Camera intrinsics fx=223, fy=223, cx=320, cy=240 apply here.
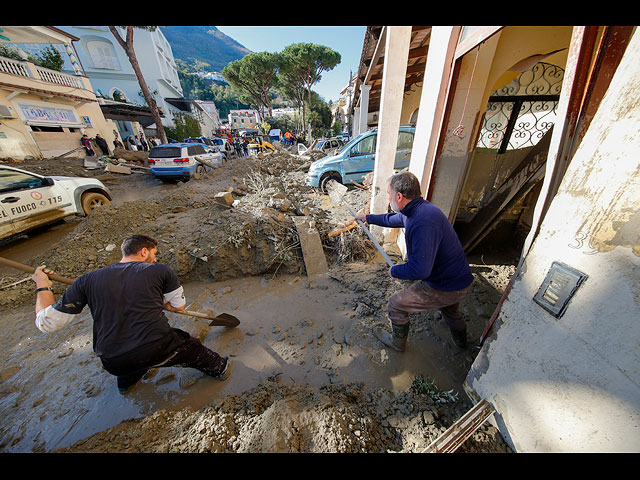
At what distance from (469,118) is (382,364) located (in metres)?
3.46

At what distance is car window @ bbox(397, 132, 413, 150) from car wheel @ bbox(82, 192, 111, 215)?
8.26 metres

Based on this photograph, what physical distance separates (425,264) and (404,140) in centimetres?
600

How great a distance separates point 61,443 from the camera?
195cm

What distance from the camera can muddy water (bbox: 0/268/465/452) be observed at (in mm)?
2141

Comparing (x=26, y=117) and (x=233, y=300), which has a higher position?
(x=26, y=117)

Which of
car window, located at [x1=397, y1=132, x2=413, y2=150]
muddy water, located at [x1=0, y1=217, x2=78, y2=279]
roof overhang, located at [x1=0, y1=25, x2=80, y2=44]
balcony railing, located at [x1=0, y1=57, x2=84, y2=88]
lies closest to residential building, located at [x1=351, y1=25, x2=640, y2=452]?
car window, located at [x1=397, y1=132, x2=413, y2=150]

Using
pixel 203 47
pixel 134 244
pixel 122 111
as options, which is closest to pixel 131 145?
pixel 122 111

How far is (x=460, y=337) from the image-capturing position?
2.43 m

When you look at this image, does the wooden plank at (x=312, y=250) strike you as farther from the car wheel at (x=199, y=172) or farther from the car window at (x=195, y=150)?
the car window at (x=195, y=150)

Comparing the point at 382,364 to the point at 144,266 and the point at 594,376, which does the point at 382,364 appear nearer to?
the point at 594,376

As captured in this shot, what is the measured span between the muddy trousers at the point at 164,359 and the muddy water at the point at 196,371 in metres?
0.23

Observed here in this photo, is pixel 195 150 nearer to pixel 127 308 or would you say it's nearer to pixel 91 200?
pixel 91 200
